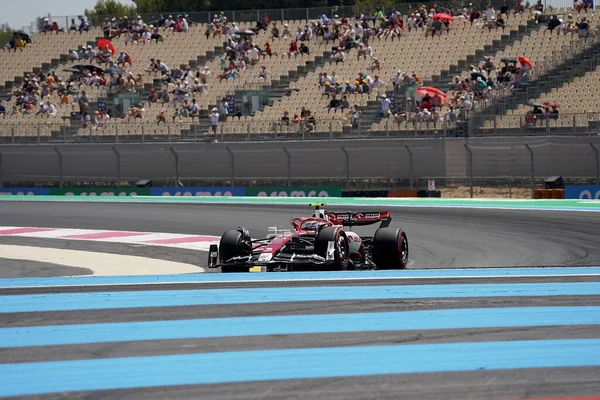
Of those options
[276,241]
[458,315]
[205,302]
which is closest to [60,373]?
[205,302]

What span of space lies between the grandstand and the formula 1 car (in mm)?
15087

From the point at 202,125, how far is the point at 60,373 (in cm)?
2692

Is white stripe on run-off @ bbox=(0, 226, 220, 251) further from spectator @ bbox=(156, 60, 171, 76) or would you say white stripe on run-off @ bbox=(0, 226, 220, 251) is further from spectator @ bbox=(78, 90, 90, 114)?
spectator @ bbox=(156, 60, 171, 76)

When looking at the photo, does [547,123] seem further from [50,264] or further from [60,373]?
[60,373]

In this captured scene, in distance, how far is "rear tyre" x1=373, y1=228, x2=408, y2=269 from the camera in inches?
551

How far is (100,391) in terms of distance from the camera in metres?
6.83

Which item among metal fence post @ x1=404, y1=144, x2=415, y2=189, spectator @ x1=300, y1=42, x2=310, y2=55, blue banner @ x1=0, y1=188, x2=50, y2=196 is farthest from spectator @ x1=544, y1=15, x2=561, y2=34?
blue banner @ x1=0, y1=188, x2=50, y2=196

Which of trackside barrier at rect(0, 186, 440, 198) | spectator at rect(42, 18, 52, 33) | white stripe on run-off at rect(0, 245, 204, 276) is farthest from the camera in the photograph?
spectator at rect(42, 18, 52, 33)

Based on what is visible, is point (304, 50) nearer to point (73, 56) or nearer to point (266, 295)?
point (73, 56)

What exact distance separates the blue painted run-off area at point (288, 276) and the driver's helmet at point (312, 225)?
1.59 meters

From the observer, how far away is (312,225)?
14.0 metres

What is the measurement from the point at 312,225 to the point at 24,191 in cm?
2213

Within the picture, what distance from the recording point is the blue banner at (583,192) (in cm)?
2638

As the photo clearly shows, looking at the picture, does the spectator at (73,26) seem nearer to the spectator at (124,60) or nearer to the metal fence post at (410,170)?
the spectator at (124,60)
